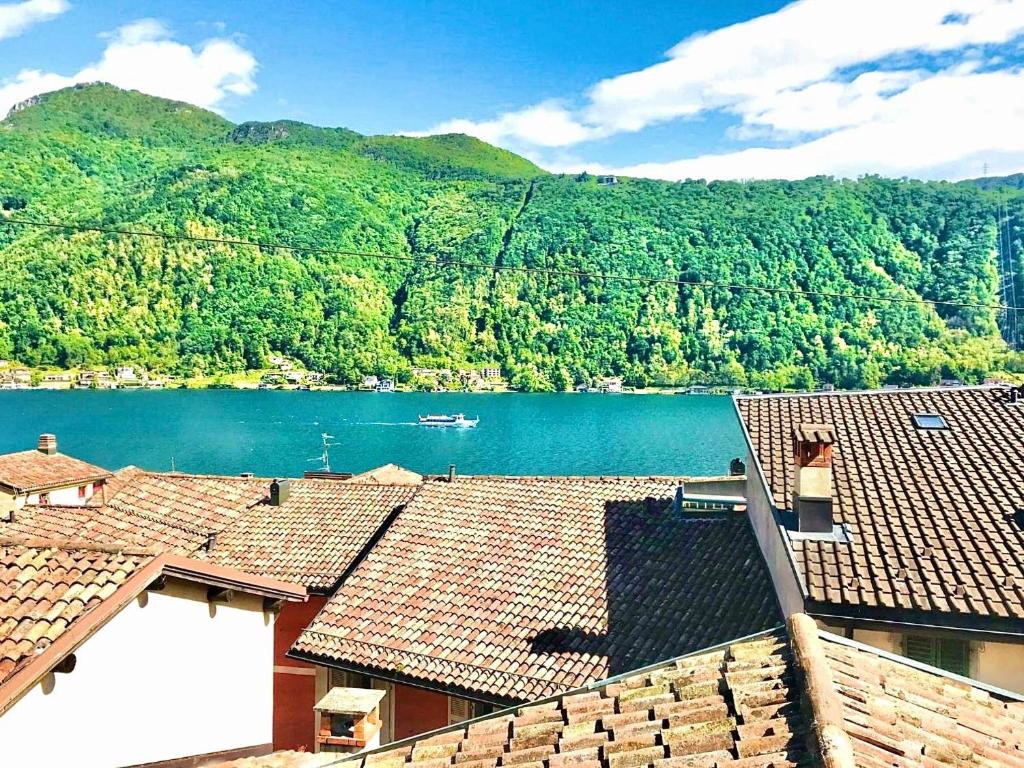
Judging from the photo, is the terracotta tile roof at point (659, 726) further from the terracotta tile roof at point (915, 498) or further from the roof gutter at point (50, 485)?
the roof gutter at point (50, 485)

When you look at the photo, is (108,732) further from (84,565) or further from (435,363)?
(435,363)

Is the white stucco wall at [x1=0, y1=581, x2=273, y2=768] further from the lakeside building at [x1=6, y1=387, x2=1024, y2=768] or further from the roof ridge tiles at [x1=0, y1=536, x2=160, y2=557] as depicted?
the lakeside building at [x1=6, y1=387, x2=1024, y2=768]

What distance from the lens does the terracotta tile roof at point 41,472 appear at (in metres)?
25.9

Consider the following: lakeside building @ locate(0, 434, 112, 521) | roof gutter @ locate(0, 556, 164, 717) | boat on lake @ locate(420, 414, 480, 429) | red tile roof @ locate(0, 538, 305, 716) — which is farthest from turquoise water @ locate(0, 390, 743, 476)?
roof gutter @ locate(0, 556, 164, 717)

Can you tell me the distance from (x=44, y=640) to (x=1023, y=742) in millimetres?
6026

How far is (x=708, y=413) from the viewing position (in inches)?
4707

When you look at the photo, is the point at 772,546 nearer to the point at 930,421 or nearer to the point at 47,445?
the point at 930,421

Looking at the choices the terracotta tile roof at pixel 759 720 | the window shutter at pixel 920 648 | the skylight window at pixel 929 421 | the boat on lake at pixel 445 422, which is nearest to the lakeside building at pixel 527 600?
the window shutter at pixel 920 648

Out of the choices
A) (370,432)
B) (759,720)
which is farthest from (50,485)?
(370,432)

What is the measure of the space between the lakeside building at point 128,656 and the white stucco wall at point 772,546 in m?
5.23

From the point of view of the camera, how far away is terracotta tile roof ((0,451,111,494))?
2588 centimetres

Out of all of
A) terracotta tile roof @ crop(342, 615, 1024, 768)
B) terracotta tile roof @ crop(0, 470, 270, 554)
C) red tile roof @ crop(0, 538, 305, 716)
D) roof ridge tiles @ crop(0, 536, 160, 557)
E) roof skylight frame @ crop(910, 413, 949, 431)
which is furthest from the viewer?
terracotta tile roof @ crop(0, 470, 270, 554)

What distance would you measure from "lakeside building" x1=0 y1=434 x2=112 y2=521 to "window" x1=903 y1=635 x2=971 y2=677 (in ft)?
71.4

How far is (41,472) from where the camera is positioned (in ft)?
90.6
